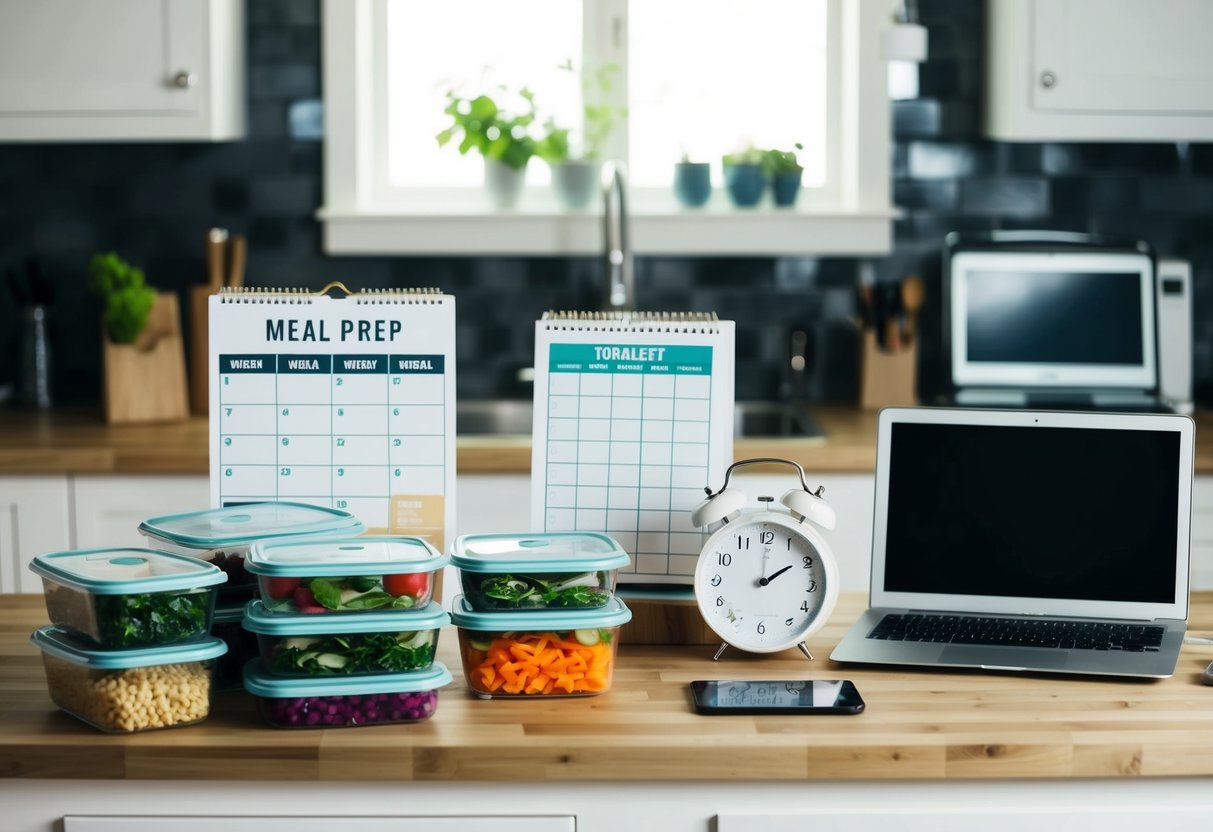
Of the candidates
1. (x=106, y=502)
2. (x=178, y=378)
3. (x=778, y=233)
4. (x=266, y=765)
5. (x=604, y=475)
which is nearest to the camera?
(x=266, y=765)

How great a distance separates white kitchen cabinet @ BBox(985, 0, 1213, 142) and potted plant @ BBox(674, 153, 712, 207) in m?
0.77

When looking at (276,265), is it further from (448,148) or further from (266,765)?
(266,765)

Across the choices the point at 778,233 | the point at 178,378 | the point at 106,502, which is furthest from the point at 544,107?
the point at 106,502

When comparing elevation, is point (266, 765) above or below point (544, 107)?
below

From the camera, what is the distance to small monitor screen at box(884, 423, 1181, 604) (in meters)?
1.67

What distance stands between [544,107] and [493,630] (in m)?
2.29

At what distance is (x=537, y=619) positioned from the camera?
4.75 ft

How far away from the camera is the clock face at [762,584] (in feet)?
5.24

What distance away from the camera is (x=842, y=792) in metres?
1.39

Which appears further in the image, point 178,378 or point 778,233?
point 778,233

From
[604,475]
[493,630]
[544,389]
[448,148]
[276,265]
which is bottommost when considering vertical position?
[493,630]

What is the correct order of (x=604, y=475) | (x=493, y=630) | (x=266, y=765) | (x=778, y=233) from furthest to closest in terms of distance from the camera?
1. (x=778, y=233)
2. (x=604, y=475)
3. (x=493, y=630)
4. (x=266, y=765)

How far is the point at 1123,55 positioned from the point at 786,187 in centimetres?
84

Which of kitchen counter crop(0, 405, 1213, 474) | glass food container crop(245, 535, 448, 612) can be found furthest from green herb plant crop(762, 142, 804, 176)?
glass food container crop(245, 535, 448, 612)
